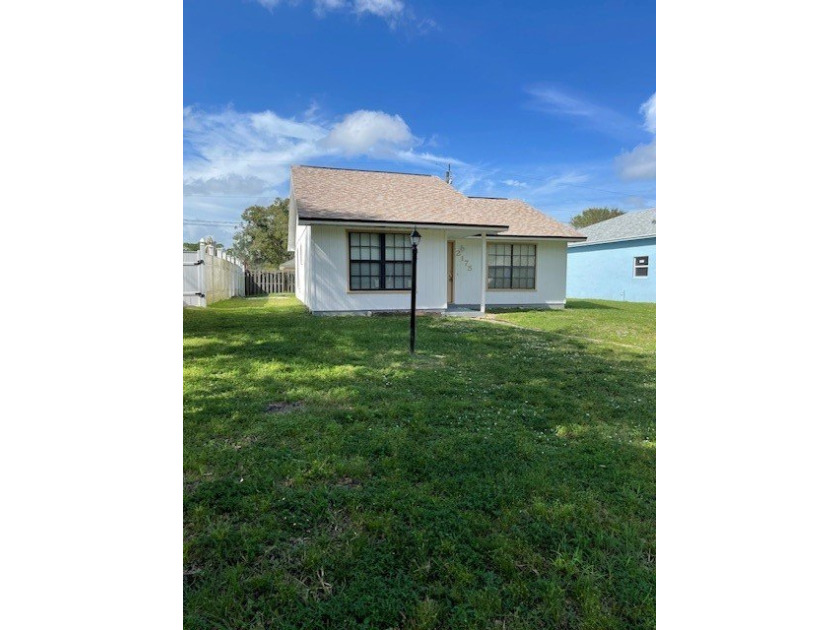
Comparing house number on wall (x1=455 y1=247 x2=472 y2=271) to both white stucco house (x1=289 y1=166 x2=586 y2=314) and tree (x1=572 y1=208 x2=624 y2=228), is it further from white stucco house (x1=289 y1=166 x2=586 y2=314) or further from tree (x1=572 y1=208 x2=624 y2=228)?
tree (x1=572 y1=208 x2=624 y2=228)

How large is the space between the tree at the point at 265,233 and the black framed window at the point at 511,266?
86.0 ft

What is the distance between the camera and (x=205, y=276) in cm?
1186

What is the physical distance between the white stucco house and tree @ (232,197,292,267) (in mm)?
24942

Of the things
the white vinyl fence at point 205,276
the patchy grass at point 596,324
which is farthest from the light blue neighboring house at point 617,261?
the white vinyl fence at point 205,276

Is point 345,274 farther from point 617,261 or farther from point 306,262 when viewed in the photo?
point 617,261

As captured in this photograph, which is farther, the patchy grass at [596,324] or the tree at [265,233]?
the tree at [265,233]

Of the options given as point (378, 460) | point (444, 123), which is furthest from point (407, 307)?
point (378, 460)

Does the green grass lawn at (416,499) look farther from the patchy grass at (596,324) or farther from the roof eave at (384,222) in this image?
the roof eave at (384,222)

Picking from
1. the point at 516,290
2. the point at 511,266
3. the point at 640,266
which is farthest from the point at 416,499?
the point at 640,266

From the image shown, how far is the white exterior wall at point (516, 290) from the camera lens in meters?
12.3

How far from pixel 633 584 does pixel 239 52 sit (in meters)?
3.02

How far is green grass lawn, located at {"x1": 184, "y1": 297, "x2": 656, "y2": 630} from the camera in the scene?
1505 mm
